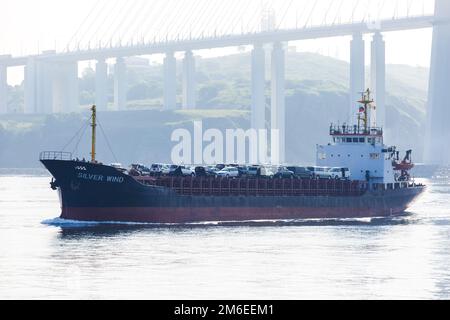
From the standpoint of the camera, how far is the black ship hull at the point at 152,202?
67.4 m

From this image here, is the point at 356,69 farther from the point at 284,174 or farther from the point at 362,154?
the point at 284,174

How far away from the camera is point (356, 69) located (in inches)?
7505

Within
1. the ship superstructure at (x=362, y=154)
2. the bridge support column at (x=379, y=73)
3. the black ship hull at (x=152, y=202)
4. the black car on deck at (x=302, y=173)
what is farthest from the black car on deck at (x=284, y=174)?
the bridge support column at (x=379, y=73)

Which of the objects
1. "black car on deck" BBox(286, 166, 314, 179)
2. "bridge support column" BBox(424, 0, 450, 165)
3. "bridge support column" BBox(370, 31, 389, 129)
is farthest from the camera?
"bridge support column" BBox(370, 31, 389, 129)

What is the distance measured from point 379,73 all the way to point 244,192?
117720mm

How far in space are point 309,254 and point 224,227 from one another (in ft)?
50.9

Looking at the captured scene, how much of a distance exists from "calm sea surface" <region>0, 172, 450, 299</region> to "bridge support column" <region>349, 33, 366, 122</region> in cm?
11586

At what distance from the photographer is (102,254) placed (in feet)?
175

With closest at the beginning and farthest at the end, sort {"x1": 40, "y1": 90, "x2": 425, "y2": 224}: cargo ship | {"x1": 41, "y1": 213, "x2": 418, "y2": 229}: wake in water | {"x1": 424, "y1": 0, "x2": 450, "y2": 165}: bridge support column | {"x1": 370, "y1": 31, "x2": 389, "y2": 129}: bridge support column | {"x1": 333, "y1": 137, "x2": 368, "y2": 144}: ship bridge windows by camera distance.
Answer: {"x1": 40, "y1": 90, "x2": 425, "y2": 224}: cargo ship → {"x1": 41, "y1": 213, "x2": 418, "y2": 229}: wake in water → {"x1": 333, "y1": 137, "x2": 368, "y2": 144}: ship bridge windows → {"x1": 424, "y1": 0, "x2": 450, "y2": 165}: bridge support column → {"x1": 370, "y1": 31, "x2": 389, "y2": 129}: bridge support column

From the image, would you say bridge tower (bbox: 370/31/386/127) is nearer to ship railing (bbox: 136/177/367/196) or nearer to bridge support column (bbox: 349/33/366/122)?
bridge support column (bbox: 349/33/366/122)

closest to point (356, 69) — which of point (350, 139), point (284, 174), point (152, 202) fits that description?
point (350, 139)

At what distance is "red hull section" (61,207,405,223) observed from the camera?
67938 millimetres

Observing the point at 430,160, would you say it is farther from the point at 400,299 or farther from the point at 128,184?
the point at 400,299

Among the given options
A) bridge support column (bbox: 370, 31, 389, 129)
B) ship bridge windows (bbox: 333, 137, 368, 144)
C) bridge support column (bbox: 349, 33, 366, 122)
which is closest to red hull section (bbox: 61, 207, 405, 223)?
ship bridge windows (bbox: 333, 137, 368, 144)
